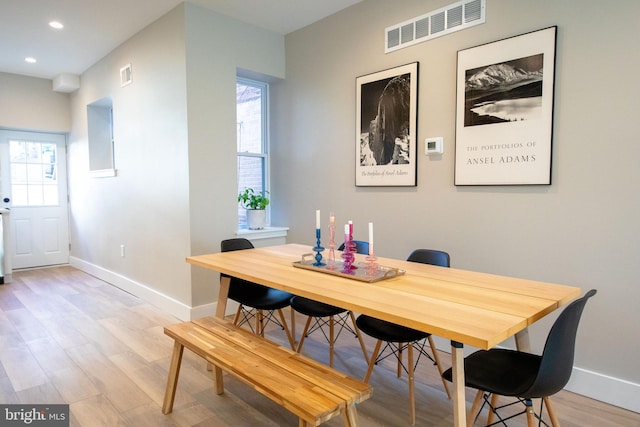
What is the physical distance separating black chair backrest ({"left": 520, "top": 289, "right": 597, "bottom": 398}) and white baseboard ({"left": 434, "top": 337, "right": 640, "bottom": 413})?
1158 mm

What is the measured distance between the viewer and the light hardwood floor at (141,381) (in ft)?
6.91

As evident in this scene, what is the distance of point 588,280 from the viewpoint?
2305 millimetres

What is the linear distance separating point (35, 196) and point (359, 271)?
234 inches

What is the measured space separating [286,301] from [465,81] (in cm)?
199

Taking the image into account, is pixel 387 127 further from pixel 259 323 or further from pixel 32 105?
pixel 32 105

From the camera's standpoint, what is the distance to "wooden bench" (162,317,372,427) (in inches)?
55.1

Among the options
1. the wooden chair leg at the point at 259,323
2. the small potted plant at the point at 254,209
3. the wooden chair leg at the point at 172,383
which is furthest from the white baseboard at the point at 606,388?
the small potted plant at the point at 254,209

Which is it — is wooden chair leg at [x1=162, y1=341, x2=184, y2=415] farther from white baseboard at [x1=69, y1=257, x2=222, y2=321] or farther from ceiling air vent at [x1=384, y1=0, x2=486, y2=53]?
ceiling air vent at [x1=384, y1=0, x2=486, y2=53]

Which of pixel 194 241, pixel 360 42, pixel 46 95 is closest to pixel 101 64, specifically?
pixel 46 95

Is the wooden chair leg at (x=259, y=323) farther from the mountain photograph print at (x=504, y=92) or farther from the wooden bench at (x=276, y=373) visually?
the mountain photograph print at (x=504, y=92)

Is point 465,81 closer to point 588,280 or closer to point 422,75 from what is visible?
point 422,75

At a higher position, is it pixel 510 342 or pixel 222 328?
pixel 222 328

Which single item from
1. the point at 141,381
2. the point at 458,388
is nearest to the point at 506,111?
the point at 458,388

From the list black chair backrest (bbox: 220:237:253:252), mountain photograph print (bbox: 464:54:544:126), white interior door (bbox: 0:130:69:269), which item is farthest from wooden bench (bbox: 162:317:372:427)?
white interior door (bbox: 0:130:69:269)
